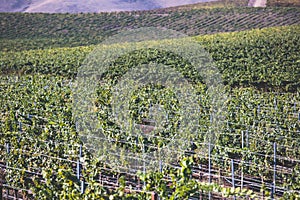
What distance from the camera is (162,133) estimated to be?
11.6 metres

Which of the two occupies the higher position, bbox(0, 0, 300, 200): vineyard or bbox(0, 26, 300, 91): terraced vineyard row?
bbox(0, 26, 300, 91): terraced vineyard row

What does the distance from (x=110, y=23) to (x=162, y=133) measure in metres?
56.5

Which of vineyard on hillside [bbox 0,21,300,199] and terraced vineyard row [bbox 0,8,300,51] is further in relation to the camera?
terraced vineyard row [bbox 0,8,300,51]

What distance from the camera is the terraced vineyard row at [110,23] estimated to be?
55516 mm

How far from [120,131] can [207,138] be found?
2.10 meters

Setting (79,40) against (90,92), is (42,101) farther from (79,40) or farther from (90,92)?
(79,40)

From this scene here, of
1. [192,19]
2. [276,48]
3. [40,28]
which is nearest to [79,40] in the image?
[40,28]

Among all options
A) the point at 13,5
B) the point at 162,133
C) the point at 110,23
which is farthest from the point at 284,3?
the point at 13,5

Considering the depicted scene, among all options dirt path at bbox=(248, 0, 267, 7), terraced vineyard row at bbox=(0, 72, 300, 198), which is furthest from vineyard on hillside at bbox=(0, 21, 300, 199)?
dirt path at bbox=(248, 0, 267, 7)

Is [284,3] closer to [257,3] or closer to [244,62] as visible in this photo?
[257,3]

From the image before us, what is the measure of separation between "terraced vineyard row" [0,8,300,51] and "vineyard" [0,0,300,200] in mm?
17095

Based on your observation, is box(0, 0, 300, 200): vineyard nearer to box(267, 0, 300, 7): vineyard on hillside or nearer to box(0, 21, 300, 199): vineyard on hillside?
box(0, 21, 300, 199): vineyard on hillside

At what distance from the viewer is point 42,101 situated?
15.0 metres

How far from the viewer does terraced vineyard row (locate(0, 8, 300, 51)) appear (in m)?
55.5
